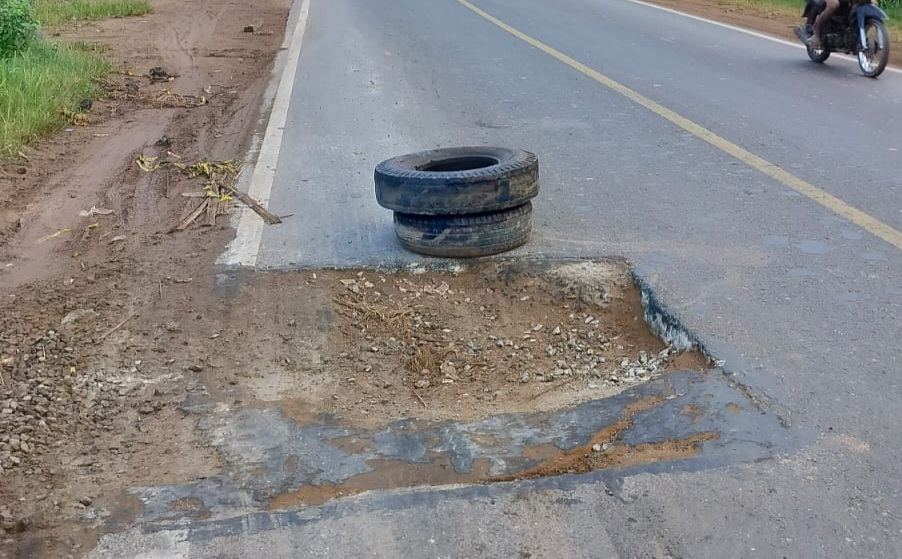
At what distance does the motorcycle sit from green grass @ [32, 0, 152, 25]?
13977mm

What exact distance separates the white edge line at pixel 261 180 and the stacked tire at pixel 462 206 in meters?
0.95

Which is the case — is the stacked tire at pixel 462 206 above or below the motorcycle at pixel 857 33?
below

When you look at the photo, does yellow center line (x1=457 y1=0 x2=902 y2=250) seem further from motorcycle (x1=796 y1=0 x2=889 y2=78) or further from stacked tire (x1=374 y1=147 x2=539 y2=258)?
motorcycle (x1=796 y1=0 x2=889 y2=78)

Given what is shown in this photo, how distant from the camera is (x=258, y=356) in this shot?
14.6ft

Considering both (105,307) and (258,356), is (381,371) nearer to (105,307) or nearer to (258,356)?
(258,356)

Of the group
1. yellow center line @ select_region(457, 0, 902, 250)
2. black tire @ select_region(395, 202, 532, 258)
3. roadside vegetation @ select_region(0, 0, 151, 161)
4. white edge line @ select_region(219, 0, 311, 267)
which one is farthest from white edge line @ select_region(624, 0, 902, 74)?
roadside vegetation @ select_region(0, 0, 151, 161)

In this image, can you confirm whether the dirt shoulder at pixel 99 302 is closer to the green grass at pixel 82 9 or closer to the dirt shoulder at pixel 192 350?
the dirt shoulder at pixel 192 350

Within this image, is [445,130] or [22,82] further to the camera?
[22,82]

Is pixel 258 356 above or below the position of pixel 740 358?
below

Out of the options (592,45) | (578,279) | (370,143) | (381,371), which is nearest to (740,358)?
(578,279)

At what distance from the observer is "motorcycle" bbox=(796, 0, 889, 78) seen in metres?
10.3

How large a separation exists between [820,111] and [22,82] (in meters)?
8.35

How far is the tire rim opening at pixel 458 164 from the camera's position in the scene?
5910 millimetres

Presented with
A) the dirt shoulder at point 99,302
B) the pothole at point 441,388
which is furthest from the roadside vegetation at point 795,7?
the pothole at point 441,388
